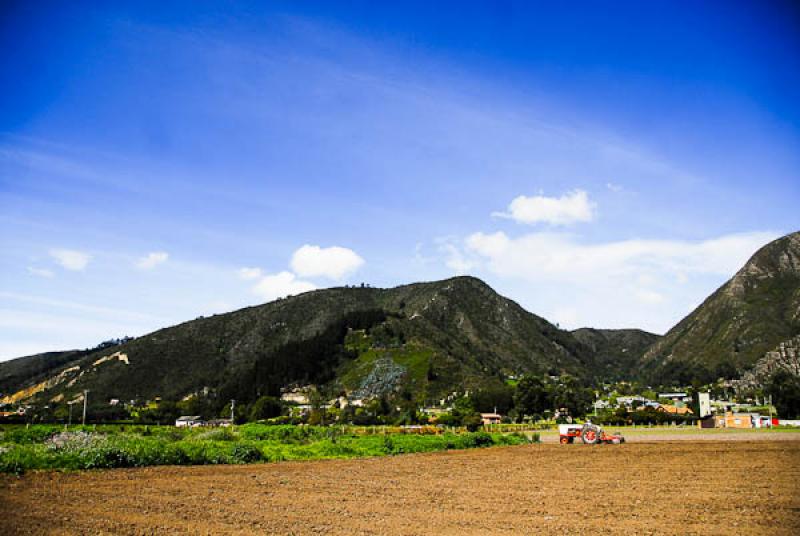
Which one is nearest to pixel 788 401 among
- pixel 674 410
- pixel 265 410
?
pixel 674 410

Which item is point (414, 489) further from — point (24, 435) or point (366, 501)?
point (24, 435)

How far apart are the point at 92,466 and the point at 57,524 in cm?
1375

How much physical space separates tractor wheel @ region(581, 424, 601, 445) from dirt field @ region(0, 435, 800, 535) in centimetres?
1883

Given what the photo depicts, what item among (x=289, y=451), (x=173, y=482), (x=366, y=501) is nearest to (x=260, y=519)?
(x=366, y=501)

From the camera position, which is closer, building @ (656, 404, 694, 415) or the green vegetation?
the green vegetation

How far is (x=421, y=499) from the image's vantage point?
17.7 m

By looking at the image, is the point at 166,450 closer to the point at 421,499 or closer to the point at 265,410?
the point at 421,499

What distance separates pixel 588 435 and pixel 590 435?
175 millimetres

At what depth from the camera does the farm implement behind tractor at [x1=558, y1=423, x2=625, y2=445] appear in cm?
4662

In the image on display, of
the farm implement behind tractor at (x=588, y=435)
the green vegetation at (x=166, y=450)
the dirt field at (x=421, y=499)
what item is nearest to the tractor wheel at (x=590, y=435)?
the farm implement behind tractor at (x=588, y=435)

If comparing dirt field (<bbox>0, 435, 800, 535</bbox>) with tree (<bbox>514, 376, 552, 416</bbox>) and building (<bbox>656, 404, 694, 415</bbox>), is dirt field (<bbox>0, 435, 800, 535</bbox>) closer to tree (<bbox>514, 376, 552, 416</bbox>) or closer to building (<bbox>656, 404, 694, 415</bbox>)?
tree (<bbox>514, 376, 552, 416</bbox>)

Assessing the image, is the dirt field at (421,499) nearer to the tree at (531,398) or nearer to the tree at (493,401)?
the tree at (531,398)

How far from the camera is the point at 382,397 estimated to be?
449ft

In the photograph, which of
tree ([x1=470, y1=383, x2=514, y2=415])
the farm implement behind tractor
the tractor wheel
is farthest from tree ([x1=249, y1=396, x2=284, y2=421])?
the tractor wheel
